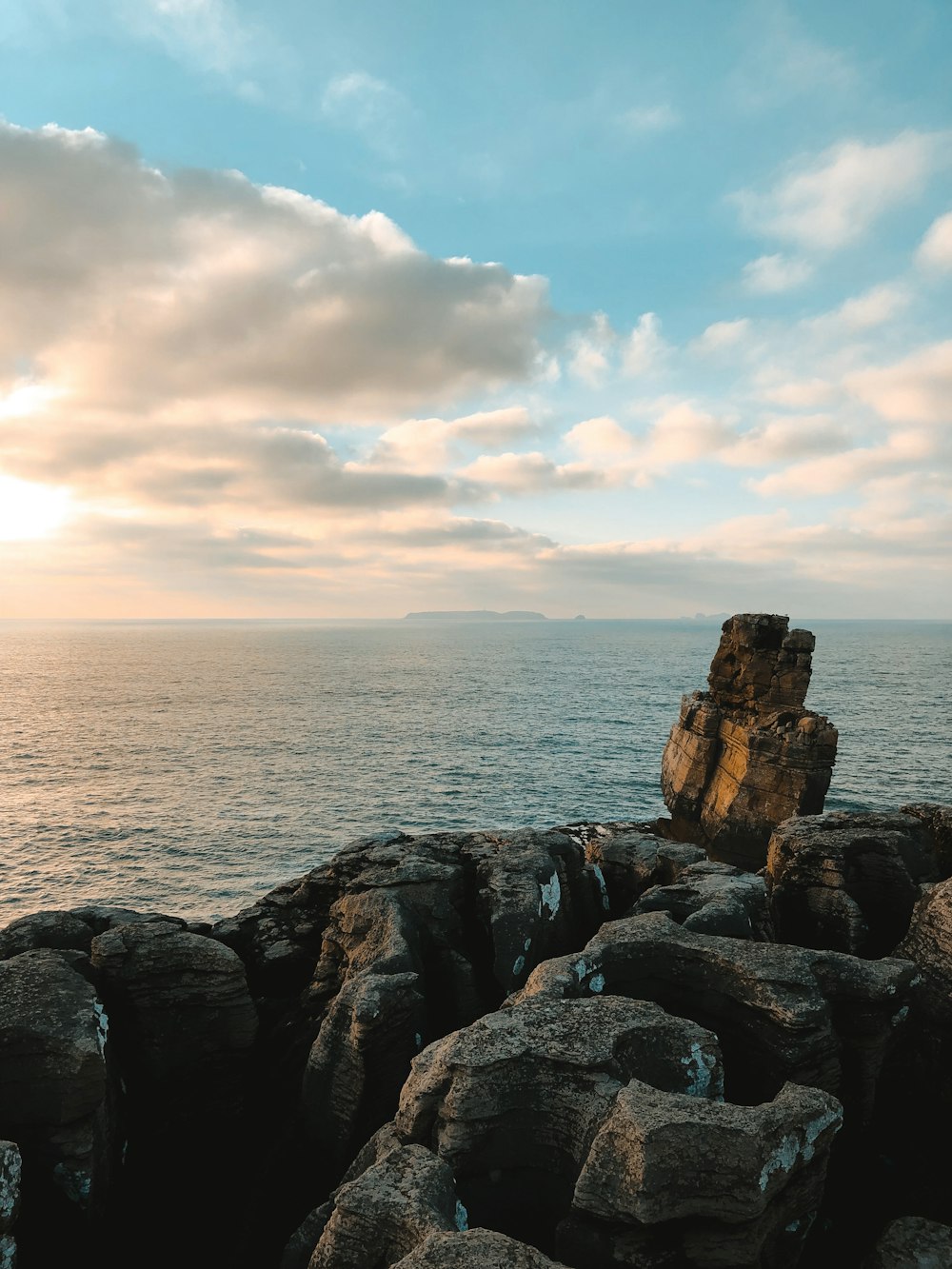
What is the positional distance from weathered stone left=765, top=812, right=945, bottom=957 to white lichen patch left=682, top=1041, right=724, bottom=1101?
9.95m

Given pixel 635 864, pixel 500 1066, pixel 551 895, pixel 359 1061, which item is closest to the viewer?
pixel 500 1066

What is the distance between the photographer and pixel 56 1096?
504 inches

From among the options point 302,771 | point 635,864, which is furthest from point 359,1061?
point 302,771

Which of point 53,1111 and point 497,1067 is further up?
point 497,1067

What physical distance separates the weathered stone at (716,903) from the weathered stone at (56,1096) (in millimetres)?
12230

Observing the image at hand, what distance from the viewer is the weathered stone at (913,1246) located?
384 inches

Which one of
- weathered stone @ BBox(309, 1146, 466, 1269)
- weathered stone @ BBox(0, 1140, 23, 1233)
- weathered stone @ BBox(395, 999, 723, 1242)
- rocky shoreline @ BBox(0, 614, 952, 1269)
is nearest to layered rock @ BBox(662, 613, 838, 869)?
rocky shoreline @ BBox(0, 614, 952, 1269)

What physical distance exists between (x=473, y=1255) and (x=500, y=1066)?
10.1ft

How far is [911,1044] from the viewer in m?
15.0

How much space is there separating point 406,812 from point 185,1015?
40125 millimetres

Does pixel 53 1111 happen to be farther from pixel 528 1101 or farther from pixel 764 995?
pixel 764 995

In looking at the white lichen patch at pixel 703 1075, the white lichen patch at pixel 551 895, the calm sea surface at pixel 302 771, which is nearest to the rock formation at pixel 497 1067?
the white lichen patch at pixel 703 1075

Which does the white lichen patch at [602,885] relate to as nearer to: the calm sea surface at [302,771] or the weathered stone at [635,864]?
the weathered stone at [635,864]

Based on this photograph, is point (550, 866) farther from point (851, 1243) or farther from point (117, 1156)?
point (117, 1156)
